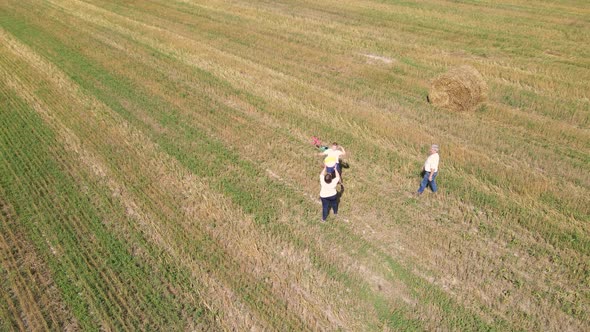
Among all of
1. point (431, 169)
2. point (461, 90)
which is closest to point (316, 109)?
point (461, 90)

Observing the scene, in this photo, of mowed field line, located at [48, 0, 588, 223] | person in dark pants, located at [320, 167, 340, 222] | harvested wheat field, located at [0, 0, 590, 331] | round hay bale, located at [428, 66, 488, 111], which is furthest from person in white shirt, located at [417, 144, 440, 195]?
round hay bale, located at [428, 66, 488, 111]

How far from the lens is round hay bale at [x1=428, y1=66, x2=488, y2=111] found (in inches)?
544

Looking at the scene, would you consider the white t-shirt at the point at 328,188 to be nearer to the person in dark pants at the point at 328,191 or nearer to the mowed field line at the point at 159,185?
the person in dark pants at the point at 328,191

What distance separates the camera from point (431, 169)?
9602mm

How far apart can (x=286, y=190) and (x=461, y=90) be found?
7640mm

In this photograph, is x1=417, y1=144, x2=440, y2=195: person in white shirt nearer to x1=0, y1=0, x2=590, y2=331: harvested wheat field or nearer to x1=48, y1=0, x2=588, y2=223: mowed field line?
x1=0, y1=0, x2=590, y2=331: harvested wheat field

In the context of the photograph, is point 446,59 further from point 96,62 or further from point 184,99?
point 96,62

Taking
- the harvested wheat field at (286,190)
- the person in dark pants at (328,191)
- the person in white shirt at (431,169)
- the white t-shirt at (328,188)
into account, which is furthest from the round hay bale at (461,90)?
the white t-shirt at (328,188)

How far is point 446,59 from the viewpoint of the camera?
18.5 meters

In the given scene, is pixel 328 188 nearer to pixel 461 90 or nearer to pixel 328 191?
pixel 328 191

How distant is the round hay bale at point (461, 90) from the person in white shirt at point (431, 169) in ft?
17.1

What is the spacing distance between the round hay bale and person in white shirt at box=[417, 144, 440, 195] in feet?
17.1

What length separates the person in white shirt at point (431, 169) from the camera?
31.3 ft

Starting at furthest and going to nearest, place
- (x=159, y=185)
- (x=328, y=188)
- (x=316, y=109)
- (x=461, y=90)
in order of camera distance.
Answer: (x=316, y=109) < (x=461, y=90) < (x=159, y=185) < (x=328, y=188)
